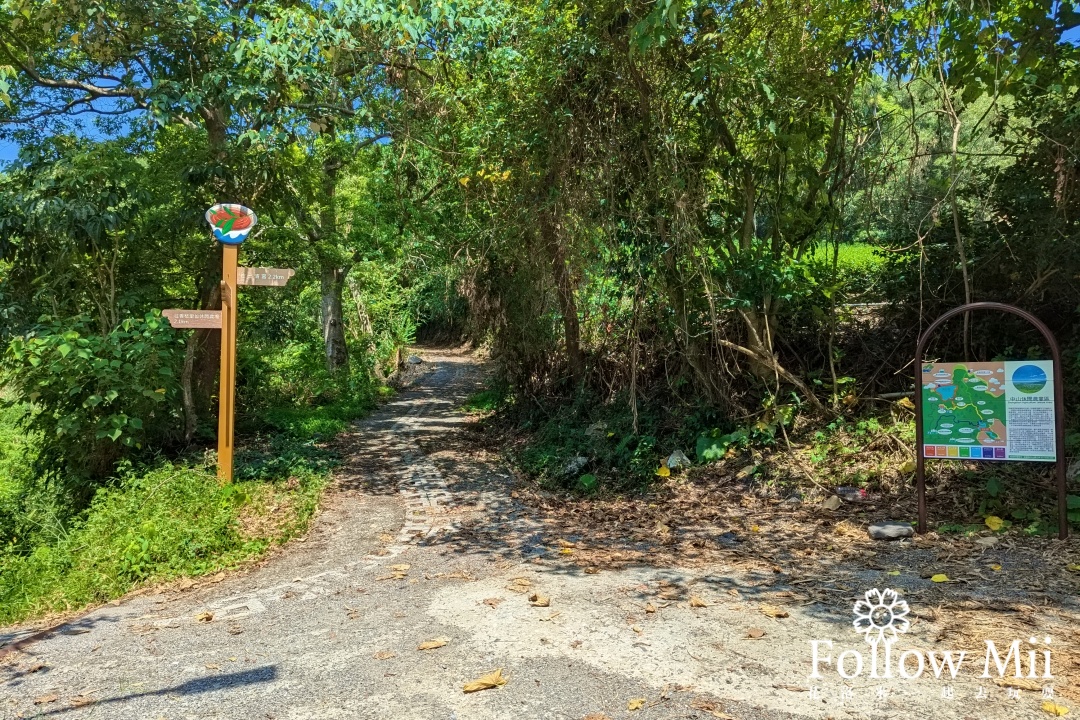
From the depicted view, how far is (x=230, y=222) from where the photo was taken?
7801 mm

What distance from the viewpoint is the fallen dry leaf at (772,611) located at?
172 inches

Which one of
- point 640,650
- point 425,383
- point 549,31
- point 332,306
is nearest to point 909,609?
point 640,650

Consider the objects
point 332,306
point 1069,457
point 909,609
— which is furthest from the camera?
point 332,306

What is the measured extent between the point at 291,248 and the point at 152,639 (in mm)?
8102

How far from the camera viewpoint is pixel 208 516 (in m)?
6.98

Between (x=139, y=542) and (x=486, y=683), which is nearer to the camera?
(x=486, y=683)


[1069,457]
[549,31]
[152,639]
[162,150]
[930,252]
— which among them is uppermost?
[549,31]

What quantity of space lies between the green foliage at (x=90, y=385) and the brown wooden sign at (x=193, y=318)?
0.88 metres

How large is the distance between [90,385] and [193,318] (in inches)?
65.7

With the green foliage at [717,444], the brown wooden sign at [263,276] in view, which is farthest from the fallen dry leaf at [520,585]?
the brown wooden sign at [263,276]

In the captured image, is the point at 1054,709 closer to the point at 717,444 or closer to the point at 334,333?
the point at 717,444

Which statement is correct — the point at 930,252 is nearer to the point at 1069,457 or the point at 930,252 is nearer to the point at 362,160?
the point at 1069,457
